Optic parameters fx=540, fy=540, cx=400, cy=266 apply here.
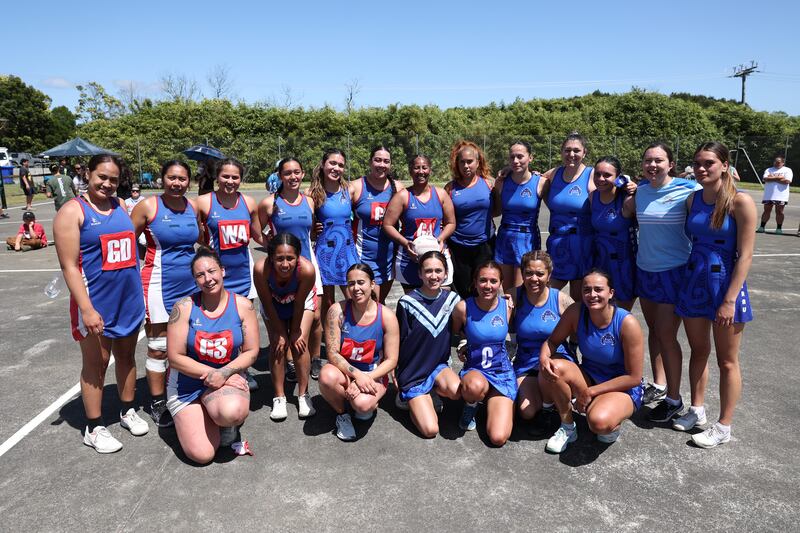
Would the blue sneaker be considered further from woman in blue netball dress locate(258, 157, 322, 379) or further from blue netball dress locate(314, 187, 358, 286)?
blue netball dress locate(314, 187, 358, 286)

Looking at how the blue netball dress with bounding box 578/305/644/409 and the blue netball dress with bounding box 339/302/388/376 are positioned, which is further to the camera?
the blue netball dress with bounding box 339/302/388/376

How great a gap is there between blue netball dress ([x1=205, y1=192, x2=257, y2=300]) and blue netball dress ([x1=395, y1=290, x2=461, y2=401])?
1332 millimetres

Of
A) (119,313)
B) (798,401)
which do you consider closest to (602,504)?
(798,401)

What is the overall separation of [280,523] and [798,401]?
12.9ft

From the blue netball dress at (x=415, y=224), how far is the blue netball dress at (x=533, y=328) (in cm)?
94

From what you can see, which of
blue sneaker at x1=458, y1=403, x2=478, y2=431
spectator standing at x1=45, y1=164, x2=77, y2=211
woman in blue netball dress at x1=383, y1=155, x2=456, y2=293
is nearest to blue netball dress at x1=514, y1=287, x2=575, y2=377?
blue sneaker at x1=458, y1=403, x2=478, y2=431

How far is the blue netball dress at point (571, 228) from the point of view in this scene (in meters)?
4.47

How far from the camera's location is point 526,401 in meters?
3.78

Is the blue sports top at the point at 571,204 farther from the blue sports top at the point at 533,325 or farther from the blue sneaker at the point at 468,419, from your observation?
the blue sneaker at the point at 468,419

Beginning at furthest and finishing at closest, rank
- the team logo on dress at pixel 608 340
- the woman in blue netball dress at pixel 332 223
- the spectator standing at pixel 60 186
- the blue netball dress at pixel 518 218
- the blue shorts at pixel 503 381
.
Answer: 1. the spectator standing at pixel 60 186
2. the blue netball dress at pixel 518 218
3. the woman in blue netball dress at pixel 332 223
4. the blue shorts at pixel 503 381
5. the team logo on dress at pixel 608 340

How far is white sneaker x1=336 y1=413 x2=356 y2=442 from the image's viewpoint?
3.67m

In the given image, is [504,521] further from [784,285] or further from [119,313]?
[784,285]

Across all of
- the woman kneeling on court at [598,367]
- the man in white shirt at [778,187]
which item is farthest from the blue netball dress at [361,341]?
the man in white shirt at [778,187]

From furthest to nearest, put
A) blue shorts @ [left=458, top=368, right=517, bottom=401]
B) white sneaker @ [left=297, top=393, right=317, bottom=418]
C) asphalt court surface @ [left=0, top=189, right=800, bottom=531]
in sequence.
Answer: white sneaker @ [left=297, top=393, right=317, bottom=418], blue shorts @ [left=458, top=368, right=517, bottom=401], asphalt court surface @ [left=0, top=189, right=800, bottom=531]
